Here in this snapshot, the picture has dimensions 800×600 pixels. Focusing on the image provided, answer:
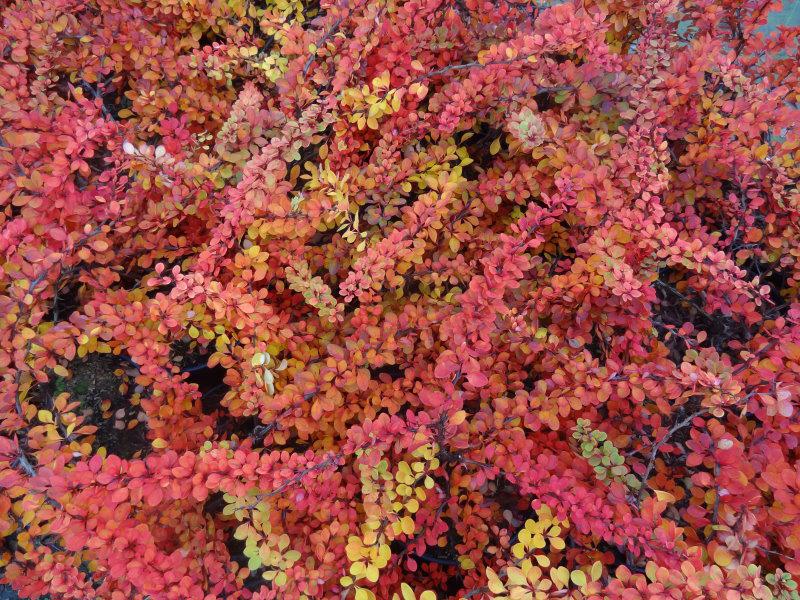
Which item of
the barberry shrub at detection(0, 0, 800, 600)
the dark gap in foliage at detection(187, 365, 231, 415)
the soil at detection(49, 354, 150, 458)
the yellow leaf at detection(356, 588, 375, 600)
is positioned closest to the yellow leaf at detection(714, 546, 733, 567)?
the barberry shrub at detection(0, 0, 800, 600)

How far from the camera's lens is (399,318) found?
1.87 m

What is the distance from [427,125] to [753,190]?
1347mm

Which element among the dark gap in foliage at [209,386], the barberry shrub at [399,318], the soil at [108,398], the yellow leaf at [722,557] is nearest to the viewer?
the yellow leaf at [722,557]

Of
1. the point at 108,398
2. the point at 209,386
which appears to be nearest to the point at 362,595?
the point at 209,386

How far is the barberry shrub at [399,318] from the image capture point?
1.45 metres

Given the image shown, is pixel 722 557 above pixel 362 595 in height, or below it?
above

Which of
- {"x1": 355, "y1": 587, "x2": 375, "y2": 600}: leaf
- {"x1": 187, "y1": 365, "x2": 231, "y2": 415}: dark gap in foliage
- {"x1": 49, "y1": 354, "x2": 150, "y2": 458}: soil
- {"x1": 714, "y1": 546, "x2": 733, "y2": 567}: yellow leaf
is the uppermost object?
{"x1": 714, "y1": 546, "x2": 733, "y2": 567}: yellow leaf

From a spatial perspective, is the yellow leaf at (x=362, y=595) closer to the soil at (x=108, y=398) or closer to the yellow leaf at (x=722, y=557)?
the yellow leaf at (x=722, y=557)

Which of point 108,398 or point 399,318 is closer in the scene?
point 399,318

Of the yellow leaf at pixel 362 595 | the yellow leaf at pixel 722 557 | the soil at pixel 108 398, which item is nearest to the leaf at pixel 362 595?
the yellow leaf at pixel 362 595

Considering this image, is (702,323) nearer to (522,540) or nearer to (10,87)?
(522,540)

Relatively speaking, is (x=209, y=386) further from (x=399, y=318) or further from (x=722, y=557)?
(x=722, y=557)

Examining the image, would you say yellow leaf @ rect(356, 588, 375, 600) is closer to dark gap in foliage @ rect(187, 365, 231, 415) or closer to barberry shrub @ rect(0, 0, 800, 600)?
barberry shrub @ rect(0, 0, 800, 600)

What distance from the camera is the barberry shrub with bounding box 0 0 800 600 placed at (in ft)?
4.76
